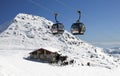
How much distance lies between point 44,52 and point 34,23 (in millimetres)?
108279

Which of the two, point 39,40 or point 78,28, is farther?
point 39,40

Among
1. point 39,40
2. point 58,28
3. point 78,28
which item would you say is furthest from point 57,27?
point 39,40

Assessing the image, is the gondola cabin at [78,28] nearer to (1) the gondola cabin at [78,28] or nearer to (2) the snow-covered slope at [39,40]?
(1) the gondola cabin at [78,28]

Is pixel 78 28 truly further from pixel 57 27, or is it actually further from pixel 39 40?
pixel 39 40

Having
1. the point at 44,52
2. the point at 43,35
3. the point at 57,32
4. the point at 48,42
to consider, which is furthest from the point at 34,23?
the point at 57,32

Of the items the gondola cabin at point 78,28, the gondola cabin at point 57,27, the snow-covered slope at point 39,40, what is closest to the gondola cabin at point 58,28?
A: the gondola cabin at point 57,27

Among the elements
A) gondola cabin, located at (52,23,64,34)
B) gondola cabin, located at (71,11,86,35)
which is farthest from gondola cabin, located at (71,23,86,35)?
gondola cabin, located at (52,23,64,34)

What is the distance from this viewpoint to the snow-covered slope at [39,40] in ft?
417

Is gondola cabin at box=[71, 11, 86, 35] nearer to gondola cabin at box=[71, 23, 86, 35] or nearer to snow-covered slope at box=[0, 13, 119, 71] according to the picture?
gondola cabin at box=[71, 23, 86, 35]

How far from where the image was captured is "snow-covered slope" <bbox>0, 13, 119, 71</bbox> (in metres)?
127

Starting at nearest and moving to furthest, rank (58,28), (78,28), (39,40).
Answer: (78,28) → (58,28) → (39,40)

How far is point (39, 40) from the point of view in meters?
145

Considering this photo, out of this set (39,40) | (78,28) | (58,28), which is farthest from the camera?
(39,40)

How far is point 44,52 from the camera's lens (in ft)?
234
